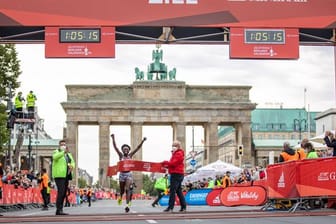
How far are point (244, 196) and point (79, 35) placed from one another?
29.2ft

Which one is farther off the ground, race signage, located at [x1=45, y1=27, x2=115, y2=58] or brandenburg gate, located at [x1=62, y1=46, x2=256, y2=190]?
brandenburg gate, located at [x1=62, y1=46, x2=256, y2=190]

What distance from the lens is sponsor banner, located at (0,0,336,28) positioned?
24016 mm

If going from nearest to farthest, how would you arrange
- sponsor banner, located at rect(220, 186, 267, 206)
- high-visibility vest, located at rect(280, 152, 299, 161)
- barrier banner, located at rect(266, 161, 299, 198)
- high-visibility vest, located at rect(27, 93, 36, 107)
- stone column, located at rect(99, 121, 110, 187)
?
barrier banner, located at rect(266, 161, 299, 198) < high-visibility vest, located at rect(280, 152, 299, 161) < sponsor banner, located at rect(220, 186, 267, 206) < high-visibility vest, located at rect(27, 93, 36, 107) < stone column, located at rect(99, 121, 110, 187)

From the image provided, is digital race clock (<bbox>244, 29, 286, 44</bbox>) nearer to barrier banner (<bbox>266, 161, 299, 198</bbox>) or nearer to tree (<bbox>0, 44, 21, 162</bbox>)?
barrier banner (<bbox>266, 161, 299, 198</bbox>)

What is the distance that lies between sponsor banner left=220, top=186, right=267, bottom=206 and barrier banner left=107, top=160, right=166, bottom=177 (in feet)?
19.0

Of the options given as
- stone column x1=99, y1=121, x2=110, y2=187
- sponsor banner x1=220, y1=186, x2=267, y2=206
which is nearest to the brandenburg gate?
stone column x1=99, y1=121, x2=110, y2=187

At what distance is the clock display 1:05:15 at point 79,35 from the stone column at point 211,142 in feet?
273

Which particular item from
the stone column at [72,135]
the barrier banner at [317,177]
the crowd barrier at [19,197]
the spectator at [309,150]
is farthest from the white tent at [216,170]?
the stone column at [72,135]

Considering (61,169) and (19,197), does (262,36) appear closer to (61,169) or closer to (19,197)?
(61,169)

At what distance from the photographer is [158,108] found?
108062 mm

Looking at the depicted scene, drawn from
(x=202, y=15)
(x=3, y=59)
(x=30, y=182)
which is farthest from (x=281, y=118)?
(x=202, y=15)

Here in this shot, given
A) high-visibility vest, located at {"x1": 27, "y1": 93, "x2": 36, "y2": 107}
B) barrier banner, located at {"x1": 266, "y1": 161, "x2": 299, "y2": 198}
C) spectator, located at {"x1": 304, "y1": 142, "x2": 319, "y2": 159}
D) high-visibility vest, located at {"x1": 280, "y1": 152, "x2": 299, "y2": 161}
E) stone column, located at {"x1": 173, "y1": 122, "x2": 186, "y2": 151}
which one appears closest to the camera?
barrier banner, located at {"x1": 266, "y1": 161, "x2": 299, "y2": 198}

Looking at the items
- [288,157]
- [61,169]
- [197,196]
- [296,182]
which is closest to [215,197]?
[197,196]

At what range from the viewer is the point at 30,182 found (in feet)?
120
